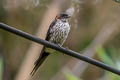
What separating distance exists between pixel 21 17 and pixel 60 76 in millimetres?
1342

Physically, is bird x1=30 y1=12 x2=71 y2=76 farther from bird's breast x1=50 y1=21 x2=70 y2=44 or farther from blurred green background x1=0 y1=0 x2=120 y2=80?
blurred green background x1=0 y1=0 x2=120 y2=80

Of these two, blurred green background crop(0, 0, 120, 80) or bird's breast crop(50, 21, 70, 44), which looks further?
blurred green background crop(0, 0, 120, 80)

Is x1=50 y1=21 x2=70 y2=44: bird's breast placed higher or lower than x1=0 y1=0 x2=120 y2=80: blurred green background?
higher

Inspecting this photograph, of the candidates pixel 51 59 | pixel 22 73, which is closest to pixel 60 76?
pixel 22 73

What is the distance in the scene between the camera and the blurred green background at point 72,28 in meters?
6.88

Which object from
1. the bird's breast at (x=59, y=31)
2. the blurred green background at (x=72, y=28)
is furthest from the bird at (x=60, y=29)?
the blurred green background at (x=72, y=28)

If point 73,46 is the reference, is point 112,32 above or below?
above

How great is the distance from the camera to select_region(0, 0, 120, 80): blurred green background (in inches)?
271

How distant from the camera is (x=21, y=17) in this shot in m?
7.50

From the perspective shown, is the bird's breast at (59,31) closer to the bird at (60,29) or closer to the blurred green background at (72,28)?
the bird at (60,29)

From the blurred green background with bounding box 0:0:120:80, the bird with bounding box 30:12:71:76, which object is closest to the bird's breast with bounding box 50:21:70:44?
the bird with bounding box 30:12:71:76

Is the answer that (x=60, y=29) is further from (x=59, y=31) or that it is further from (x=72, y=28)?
(x=72, y=28)

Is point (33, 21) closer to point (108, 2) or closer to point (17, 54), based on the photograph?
point (17, 54)

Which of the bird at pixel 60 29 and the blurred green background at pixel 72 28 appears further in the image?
the blurred green background at pixel 72 28
